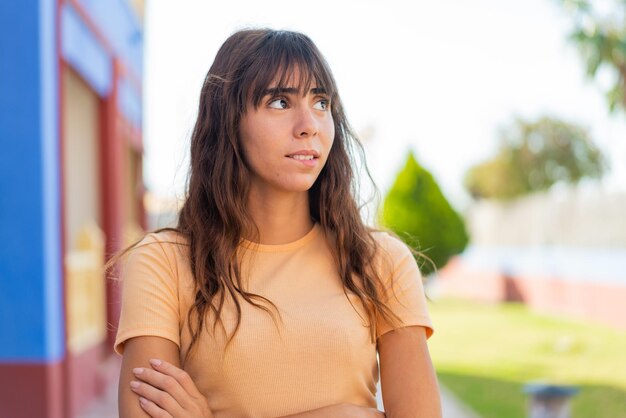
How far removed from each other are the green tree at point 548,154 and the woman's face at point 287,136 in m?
37.0

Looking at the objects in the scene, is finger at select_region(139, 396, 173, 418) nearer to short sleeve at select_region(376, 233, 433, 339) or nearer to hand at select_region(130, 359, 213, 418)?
hand at select_region(130, 359, 213, 418)

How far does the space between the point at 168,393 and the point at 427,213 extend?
15784 mm

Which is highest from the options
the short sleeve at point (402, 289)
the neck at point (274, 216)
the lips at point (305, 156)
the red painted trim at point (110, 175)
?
the lips at point (305, 156)

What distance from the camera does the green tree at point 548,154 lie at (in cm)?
3800

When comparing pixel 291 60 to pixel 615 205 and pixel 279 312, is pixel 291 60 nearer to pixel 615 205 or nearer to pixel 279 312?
pixel 279 312

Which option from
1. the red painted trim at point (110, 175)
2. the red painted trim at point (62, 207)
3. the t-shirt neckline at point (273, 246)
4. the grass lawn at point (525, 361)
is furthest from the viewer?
the red painted trim at point (110, 175)

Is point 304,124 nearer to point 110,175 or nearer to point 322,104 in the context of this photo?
point 322,104

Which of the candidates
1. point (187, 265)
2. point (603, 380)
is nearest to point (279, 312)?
point (187, 265)

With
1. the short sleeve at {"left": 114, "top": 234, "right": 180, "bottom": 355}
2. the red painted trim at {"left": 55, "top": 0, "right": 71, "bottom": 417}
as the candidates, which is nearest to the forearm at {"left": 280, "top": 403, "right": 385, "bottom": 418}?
the short sleeve at {"left": 114, "top": 234, "right": 180, "bottom": 355}

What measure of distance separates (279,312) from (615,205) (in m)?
13.0

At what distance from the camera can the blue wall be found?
496cm

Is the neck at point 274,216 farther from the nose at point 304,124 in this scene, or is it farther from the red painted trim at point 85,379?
the red painted trim at point 85,379

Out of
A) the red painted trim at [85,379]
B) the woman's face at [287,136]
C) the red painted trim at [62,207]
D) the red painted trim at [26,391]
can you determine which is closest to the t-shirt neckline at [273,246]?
the woman's face at [287,136]

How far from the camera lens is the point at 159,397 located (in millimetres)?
2043
